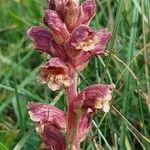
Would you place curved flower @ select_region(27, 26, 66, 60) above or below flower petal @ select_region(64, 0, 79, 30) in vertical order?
below

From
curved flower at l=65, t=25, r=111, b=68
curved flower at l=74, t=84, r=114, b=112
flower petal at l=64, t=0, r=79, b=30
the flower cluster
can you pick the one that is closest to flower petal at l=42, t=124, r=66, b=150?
the flower cluster

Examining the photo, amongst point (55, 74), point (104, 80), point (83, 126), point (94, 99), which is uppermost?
point (55, 74)

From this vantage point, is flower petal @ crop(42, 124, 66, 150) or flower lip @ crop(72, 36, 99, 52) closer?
flower lip @ crop(72, 36, 99, 52)

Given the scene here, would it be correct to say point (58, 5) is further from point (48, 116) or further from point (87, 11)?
point (48, 116)

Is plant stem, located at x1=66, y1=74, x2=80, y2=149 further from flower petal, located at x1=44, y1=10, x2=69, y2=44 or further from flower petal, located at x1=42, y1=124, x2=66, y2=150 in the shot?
flower petal, located at x1=44, y1=10, x2=69, y2=44

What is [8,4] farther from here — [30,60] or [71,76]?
[71,76]

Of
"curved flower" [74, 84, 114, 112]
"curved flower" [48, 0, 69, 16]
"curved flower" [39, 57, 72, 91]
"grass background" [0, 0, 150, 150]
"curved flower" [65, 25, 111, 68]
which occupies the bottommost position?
"grass background" [0, 0, 150, 150]

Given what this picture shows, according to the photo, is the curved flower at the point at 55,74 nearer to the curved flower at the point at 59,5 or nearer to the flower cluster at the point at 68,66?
the flower cluster at the point at 68,66

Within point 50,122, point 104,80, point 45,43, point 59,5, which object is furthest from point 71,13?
point 104,80
